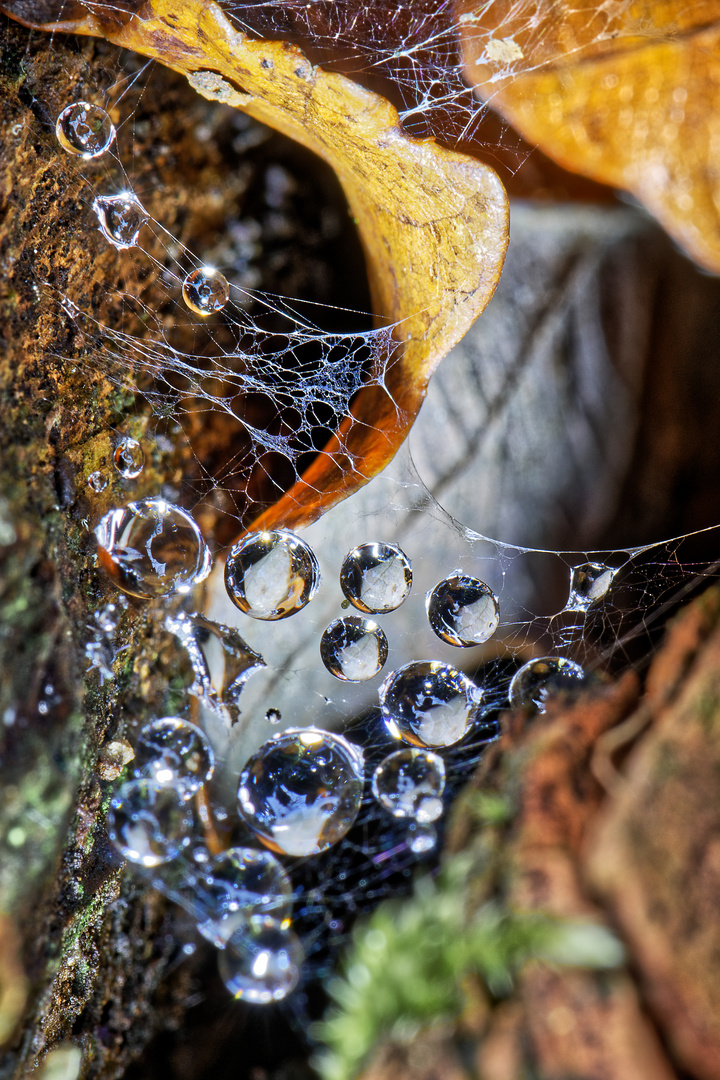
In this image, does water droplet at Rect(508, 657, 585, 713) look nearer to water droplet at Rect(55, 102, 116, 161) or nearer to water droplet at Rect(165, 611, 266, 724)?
water droplet at Rect(165, 611, 266, 724)

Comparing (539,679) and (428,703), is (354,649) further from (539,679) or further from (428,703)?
(539,679)

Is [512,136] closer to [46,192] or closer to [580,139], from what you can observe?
[580,139]

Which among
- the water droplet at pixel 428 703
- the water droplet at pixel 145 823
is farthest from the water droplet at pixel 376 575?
the water droplet at pixel 145 823

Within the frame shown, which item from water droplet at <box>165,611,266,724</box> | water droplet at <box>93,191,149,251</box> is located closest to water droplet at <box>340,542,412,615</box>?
water droplet at <box>165,611,266,724</box>

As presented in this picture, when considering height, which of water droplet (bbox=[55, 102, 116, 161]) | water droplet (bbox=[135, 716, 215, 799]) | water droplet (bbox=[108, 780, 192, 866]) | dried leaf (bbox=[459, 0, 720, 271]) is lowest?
water droplet (bbox=[108, 780, 192, 866])

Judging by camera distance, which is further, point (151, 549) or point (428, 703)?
point (428, 703)

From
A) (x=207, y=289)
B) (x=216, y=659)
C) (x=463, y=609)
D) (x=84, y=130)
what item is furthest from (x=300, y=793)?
(x=84, y=130)

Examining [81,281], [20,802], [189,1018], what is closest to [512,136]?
[81,281]

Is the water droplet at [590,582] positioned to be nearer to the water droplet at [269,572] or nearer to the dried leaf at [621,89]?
the water droplet at [269,572]
